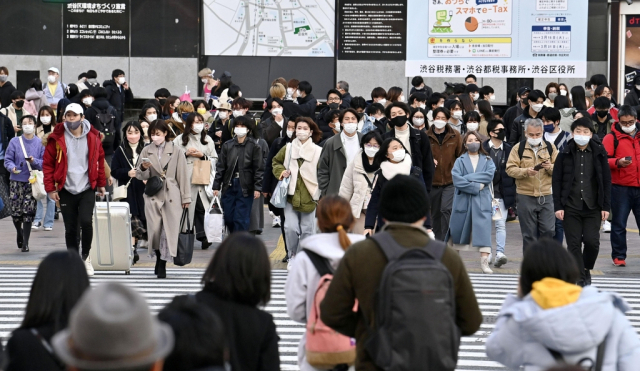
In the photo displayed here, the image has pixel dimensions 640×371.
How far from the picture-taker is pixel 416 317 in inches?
170

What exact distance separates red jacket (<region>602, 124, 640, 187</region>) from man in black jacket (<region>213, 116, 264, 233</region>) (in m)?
4.09

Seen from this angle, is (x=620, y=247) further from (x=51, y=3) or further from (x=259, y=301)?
(x=51, y=3)

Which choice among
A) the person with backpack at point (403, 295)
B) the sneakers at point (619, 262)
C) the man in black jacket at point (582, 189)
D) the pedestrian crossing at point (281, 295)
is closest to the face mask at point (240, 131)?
the pedestrian crossing at point (281, 295)

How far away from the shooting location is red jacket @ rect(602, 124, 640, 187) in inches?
491

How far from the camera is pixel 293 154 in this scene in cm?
1239

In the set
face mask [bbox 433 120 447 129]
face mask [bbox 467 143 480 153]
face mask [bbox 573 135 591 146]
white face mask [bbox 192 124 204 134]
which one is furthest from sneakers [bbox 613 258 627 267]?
Answer: white face mask [bbox 192 124 204 134]

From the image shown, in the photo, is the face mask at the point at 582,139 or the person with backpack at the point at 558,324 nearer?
the person with backpack at the point at 558,324

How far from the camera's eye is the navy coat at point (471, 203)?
12086 millimetres

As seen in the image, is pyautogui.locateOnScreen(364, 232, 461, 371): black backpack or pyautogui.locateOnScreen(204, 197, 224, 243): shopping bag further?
pyautogui.locateOnScreen(204, 197, 224, 243): shopping bag

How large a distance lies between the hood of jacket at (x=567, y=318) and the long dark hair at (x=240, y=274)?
1.04 metres

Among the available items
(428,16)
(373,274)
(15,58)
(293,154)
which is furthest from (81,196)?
(15,58)

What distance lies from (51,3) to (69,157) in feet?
42.0

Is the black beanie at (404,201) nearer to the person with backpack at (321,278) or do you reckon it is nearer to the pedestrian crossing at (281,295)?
the person with backpack at (321,278)

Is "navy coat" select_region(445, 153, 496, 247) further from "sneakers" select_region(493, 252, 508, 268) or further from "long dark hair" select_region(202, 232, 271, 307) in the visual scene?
"long dark hair" select_region(202, 232, 271, 307)
